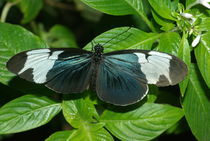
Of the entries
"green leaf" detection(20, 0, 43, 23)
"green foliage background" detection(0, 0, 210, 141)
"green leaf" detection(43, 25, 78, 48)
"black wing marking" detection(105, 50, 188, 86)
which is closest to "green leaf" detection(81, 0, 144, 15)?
"green foliage background" detection(0, 0, 210, 141)

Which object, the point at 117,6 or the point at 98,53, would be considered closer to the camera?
the point at 98,53

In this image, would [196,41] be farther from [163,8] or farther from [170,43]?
[163,8]

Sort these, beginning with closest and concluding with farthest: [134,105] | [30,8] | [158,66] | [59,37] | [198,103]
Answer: [158,66] → [134,105] → [198,103] → [30,8] → [59,37]

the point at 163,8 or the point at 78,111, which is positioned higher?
the point at 163,8

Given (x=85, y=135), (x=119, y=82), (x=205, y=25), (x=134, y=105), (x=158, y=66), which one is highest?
(x=205, y=25)

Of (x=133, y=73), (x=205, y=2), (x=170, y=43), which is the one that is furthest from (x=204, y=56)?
(x=133, y=73)

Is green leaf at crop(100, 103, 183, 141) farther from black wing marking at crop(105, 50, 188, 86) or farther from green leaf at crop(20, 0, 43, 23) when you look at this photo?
green leaf at crop(20, 0, 43, 23)
